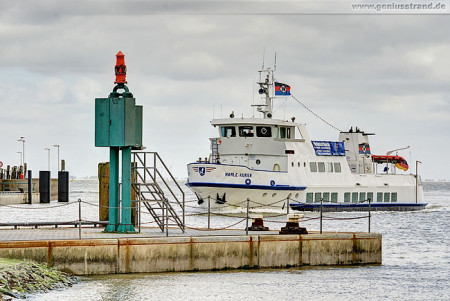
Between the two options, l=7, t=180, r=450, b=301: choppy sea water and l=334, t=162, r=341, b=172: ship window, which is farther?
l=334, t=162, r=341, b=172: ship window

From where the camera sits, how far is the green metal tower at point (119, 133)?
2220 centimetres

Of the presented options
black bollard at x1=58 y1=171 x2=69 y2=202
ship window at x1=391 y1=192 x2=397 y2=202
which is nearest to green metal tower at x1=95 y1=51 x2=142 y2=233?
ship window at x1=391 y1=192 x2=397 y2=202

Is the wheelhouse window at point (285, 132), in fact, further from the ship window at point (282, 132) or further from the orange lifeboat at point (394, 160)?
the orange lifeboat at point (394, 160)

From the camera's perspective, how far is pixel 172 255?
21.2 meters

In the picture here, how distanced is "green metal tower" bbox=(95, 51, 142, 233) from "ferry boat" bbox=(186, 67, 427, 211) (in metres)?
24.6

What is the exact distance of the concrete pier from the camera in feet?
65.5

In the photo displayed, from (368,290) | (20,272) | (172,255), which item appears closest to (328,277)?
(368,290)

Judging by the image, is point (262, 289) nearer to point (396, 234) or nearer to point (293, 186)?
point (396, 234)

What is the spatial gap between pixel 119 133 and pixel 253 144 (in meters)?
30.0

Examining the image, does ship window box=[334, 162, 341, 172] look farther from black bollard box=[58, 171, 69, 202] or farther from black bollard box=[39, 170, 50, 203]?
black bollard box=[58, 171, 69, 202]

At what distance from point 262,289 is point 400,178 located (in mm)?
44721

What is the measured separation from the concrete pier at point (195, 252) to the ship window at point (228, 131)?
2757cm

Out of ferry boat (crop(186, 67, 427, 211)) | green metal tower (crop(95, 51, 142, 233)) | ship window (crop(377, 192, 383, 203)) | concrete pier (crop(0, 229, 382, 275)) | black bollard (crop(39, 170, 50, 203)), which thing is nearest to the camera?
concrete pier (crop(0, 229, 382, 275))

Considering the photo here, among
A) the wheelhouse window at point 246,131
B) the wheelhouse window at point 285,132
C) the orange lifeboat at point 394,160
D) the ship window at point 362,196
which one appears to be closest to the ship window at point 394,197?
the orange lifeboat at point 394,160
